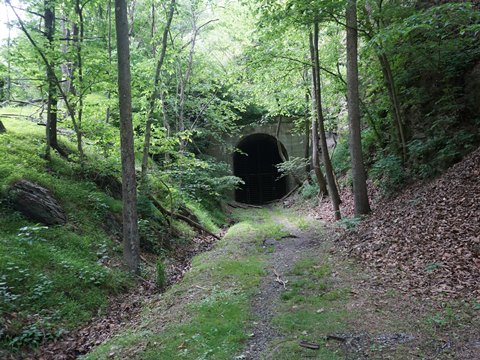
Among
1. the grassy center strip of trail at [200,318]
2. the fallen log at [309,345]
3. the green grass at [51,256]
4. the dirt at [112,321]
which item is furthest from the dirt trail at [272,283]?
the green grass at [51,256]

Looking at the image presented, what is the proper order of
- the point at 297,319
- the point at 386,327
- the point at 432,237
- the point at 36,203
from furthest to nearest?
1. the point at 36,203
2. the point at 432,237
3. the point at 297,319
4. the point at 386,327

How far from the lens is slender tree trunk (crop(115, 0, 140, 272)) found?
27.6ft

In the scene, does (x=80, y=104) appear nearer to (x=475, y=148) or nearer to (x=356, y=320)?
(x=356, y=320)

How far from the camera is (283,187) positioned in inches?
1245

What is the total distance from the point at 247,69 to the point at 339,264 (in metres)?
9.41

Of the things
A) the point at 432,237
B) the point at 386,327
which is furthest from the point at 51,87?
the point at 432,237

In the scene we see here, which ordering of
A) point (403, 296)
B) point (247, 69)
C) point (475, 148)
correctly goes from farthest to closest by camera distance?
point (247, 69) → point (475, 148) → point (403, 296)

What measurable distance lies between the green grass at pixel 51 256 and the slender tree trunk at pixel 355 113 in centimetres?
718

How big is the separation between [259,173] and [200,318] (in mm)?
26941

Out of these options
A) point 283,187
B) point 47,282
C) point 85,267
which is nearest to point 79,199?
point 85,267

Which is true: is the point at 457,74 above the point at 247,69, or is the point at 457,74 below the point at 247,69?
below

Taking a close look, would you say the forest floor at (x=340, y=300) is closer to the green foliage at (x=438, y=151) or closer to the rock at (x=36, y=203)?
the green foliage at (x=438, y=151)

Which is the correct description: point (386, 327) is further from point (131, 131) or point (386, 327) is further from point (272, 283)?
point (131, 131)

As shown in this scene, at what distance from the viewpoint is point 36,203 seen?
8172 millimetres
